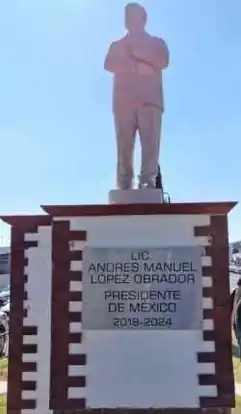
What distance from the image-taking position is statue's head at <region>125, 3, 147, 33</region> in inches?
288

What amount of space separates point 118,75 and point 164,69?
56 centimetres

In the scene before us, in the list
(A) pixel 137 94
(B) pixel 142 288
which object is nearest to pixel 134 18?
(A) pixel 137 94

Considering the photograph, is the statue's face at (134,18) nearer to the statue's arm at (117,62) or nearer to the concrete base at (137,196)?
the statue's arm at (117,62)

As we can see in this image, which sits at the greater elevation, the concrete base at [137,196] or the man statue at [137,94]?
the man statue at [137,94]

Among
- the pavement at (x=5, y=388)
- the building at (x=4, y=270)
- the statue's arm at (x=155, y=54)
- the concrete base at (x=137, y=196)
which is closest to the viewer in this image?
the concrete base at (x=137, y=196)

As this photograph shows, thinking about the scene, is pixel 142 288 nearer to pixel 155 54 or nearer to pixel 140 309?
pixel 140 309

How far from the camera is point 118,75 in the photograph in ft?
23.9

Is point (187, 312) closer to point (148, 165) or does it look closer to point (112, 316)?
point (112, 316)

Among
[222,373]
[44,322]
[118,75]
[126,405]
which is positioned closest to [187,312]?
[222,373]

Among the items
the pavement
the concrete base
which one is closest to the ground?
the pavement

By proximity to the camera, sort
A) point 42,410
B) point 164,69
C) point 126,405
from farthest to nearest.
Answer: point 164,69 → point 42,410 → point 126,405

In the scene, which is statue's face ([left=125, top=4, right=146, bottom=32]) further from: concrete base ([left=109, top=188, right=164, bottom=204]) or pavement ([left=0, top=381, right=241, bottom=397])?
pavement ([left=0, top=381, right=241, bottom=397])

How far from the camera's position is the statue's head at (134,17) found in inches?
288

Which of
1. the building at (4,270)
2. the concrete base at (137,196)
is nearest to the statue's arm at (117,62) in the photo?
the concrete base at (137,196)
